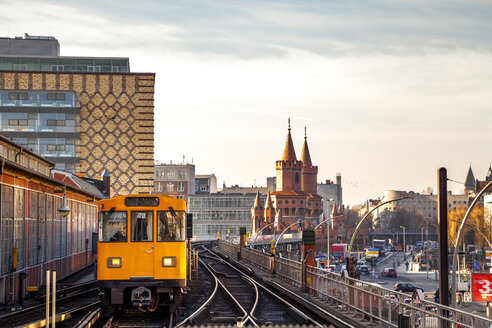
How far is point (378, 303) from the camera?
19812 mm

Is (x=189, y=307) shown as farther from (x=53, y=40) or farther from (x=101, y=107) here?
(x=53, y=40)

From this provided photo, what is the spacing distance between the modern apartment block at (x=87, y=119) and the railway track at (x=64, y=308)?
6092 cm

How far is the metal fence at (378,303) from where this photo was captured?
15700mm

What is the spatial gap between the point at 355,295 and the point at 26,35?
95927mm

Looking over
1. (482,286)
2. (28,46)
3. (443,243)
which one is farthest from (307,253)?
(28,46)

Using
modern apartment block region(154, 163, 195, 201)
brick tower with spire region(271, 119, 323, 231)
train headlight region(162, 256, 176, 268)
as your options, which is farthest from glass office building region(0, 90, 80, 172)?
modern apartment block region(154, 163, 195, 201)

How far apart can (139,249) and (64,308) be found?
628 cm

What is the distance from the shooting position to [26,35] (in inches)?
4281

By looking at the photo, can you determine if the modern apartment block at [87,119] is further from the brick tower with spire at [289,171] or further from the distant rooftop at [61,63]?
the brick tower with spire at [289,171]

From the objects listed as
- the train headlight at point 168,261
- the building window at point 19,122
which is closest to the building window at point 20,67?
the building window at point 19,122

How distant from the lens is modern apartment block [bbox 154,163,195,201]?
185 metres

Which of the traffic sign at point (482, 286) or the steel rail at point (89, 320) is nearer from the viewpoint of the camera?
the steel rail at point (89, 320)

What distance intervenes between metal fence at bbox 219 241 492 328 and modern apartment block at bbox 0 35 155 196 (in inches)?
2424

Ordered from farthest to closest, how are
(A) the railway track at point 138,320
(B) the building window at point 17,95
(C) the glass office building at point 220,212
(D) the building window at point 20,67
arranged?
(C) the glass office building at point 220,212, (D) the building window at point 20,67, (B) the building window at point 17,95, (A) the railway track at point 138,320
